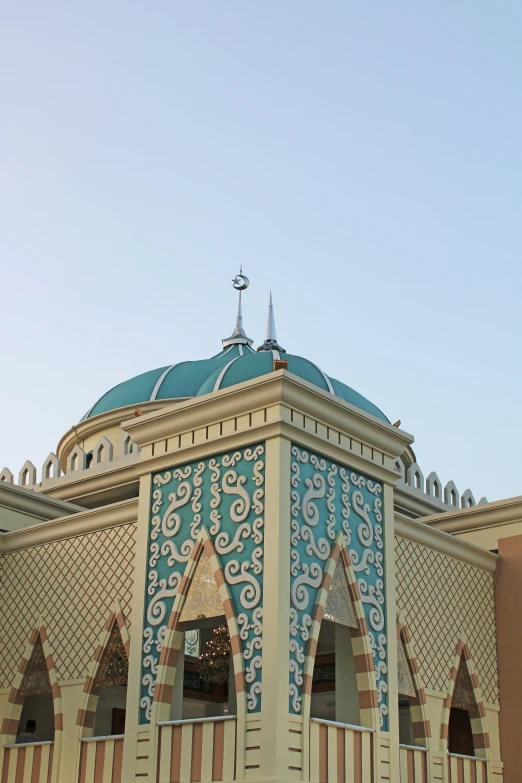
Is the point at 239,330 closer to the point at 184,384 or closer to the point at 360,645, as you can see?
the point at 184,384

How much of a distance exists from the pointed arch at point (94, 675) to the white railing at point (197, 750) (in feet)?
3.64

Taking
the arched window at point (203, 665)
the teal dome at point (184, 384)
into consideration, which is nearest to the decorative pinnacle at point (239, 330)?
the teal dome at point (184, 384)

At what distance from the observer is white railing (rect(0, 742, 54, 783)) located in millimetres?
8266

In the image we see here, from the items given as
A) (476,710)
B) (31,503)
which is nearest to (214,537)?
(476,710)

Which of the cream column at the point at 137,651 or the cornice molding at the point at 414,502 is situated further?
the cornice molding at the point at 414,502

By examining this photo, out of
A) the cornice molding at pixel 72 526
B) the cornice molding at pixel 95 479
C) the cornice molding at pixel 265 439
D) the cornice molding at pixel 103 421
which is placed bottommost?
the cornice molding at pixel 72 526

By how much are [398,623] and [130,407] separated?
17.5ft

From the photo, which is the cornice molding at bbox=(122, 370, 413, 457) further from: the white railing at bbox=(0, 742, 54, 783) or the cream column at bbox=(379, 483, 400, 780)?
the white railing at bbox=(0, 742, 54, 783)

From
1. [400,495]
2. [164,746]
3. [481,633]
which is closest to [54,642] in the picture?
[164,746]

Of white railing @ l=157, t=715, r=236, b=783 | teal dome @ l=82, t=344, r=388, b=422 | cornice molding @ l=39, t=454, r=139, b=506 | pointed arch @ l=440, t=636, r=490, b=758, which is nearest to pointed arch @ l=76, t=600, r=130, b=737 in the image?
white railing @ l=157, t=715, r=236, b=783

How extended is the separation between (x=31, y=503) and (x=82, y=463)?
5.21ft

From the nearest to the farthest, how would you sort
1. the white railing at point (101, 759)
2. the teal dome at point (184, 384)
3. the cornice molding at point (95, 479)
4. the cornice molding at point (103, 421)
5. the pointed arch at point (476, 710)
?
the white railing at point (101, 759) < the pointed arch at point (476, 710) < the cornice molding at point (95, 479) < the teal dome at point (184, 384) < the cornice molding at point (103, 421)

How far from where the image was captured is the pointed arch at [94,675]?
8.20 metres

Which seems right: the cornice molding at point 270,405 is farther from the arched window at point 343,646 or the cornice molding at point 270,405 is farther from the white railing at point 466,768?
the white railing at point 466,768
